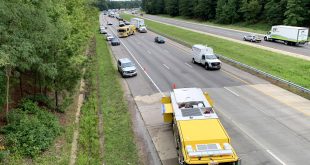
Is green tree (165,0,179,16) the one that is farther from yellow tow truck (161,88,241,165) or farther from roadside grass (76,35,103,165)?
yellow tow truck (161,88,241,165)

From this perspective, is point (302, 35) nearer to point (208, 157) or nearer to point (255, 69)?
point (255, 69)

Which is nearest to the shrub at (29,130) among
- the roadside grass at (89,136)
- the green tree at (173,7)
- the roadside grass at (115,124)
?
the roadside grass at (89,136)

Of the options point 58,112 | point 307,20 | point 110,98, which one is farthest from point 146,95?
point 307,20

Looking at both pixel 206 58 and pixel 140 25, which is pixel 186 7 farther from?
pixel 206 58

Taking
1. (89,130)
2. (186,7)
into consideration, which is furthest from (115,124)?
(186,7)

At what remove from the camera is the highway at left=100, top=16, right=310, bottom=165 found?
16.0 m

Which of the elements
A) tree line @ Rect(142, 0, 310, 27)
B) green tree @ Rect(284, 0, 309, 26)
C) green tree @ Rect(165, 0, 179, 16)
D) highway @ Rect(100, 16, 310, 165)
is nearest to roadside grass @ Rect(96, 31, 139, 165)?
highway @ Rect(100, 16, 310, 165)

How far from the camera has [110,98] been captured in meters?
26.2

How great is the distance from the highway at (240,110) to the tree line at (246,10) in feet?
137

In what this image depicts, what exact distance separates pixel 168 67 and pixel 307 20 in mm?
47530

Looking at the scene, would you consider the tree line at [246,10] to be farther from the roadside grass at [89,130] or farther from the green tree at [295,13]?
the roadside grass at [89,130]

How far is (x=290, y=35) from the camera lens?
49938 millimetres

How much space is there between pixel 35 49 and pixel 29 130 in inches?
171

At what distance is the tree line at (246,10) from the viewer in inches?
2714
